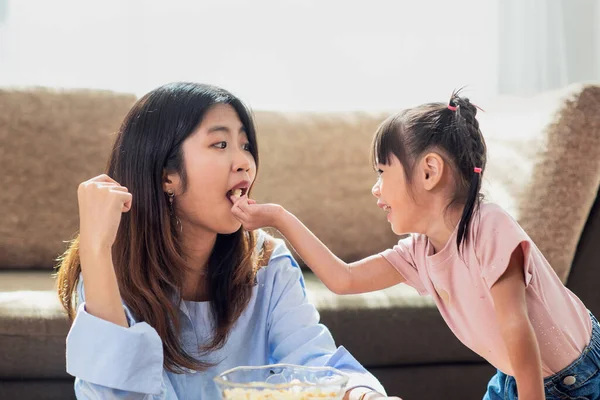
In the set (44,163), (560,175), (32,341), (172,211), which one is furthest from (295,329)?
(44,163)

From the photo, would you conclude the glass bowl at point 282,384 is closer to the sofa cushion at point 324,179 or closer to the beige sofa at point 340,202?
the beige sofa at point 340,202

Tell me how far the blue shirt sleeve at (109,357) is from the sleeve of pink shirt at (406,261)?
58cm

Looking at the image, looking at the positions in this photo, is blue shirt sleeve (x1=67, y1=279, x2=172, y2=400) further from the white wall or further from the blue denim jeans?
the white wall

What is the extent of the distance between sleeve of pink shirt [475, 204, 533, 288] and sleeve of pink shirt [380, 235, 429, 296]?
22cm

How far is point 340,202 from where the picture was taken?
271 cm

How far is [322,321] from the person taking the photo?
2.03 metres

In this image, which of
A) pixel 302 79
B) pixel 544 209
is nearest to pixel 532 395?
pixel 544 209

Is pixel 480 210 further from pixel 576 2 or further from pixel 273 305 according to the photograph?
pixel 576 2

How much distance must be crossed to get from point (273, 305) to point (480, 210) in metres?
0.46

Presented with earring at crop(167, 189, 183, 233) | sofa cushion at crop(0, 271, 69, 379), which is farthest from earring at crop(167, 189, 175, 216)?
sofa cushion at crop(0, 271, 69, 379)

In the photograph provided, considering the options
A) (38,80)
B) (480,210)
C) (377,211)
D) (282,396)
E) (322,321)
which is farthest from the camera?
(38,80)

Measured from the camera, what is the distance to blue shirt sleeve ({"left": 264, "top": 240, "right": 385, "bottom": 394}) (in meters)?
1.41

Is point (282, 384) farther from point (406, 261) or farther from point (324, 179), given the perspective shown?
point (324, 179)

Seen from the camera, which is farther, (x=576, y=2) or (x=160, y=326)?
(x=576, y=2)
